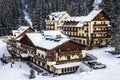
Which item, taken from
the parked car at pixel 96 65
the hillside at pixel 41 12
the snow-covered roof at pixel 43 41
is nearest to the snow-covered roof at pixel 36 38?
the snow-covered roof at pixel 43 41

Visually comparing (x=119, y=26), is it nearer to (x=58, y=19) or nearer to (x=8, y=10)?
(x=58, y=19)

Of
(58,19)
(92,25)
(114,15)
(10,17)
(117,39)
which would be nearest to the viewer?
(117,39)

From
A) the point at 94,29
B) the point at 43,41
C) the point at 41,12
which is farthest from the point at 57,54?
the point at 41,12

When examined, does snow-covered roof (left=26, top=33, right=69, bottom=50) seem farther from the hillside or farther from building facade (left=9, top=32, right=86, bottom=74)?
the hillside

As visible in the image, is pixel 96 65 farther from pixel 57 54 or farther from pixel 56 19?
pixel 56 19

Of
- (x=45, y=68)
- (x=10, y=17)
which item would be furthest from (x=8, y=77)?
(x=10, y=17)

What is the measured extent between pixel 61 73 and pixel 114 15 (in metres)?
37.6

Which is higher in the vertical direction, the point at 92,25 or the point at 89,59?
the point at 92,25

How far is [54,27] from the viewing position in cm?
10906

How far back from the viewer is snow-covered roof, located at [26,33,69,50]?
65.9 m

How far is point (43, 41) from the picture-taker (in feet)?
239

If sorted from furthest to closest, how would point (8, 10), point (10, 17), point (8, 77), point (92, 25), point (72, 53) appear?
point (8, 10) < point (10, 17) < point (92, 25) < point (72, 53) < point (8, 77)

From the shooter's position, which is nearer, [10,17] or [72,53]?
[72,53]

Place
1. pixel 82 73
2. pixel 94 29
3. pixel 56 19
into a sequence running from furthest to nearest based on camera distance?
pixel 56 19
pixel 94 29
pixel 82 73
